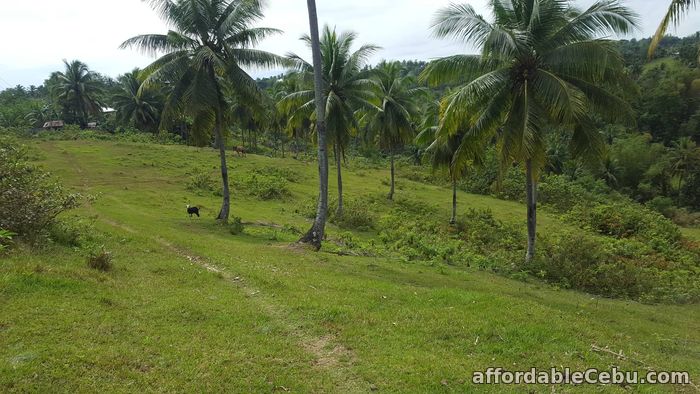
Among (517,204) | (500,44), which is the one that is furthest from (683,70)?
(500,44)

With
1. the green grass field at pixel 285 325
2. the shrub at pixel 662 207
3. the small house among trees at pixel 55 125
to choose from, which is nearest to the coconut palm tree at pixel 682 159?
the shrub at pixel 662 207

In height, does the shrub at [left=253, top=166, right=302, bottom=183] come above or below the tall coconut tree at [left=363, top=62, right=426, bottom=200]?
below

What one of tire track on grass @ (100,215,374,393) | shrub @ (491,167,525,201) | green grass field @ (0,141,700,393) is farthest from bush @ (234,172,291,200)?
tire track on grass @ (100,215,374,393)

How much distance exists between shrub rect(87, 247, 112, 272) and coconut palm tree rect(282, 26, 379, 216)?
14.2m

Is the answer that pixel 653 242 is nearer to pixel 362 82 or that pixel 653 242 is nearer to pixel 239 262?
pixel 362 82

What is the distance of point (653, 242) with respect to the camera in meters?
25.6

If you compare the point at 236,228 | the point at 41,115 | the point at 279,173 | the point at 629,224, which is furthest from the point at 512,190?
the point at 41,115

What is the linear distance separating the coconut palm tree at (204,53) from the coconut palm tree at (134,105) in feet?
138

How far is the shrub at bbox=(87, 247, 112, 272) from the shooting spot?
1033cm

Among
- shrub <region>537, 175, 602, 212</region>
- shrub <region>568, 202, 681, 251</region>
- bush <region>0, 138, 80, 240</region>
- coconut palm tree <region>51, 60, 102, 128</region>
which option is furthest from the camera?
coconut palm tree <region>51, 60, 102, 128</region>

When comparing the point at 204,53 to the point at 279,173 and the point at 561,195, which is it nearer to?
the point at 279,173

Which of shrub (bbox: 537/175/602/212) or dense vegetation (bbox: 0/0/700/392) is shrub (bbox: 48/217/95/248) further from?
shrub (bbox: 537/175/602/212)

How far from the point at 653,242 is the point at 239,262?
2398 centimetres

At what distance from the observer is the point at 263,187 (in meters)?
32.6
